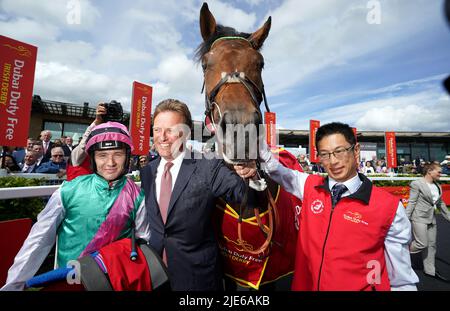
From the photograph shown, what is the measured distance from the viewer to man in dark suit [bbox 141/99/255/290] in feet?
5.25

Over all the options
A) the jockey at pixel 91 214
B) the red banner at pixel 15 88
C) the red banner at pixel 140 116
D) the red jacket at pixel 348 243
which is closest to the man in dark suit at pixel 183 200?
the jockey at pixel 91 214

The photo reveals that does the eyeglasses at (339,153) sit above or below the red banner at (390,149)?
below

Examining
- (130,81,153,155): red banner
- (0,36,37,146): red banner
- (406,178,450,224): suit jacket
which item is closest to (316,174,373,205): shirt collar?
(406,178,450,224): suit jacket

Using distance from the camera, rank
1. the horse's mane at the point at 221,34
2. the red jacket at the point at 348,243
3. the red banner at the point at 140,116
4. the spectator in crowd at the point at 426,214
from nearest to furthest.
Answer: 1. the red jacket at the point at 348,243
2. the horse's mane at the point at 221,34
3. the spectator in crowd at the point at 426,214
4. the red banner at the point at 140,116

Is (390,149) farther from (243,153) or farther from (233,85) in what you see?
(243,153)

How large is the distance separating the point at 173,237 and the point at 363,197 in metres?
1.33

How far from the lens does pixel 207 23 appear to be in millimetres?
2549

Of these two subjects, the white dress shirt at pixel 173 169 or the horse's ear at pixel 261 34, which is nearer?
the white dress shirt at pixel 173 169

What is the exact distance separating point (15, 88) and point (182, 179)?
5.10 metres

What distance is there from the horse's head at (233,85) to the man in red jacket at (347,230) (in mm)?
221

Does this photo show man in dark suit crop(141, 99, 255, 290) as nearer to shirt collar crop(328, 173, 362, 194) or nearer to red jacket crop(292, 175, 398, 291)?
red jacket crop(292, 175, 398, 291)

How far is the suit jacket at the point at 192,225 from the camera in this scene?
159cm

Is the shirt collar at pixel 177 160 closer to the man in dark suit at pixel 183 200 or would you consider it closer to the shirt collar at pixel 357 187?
the man in dark suit at pixel 183 200

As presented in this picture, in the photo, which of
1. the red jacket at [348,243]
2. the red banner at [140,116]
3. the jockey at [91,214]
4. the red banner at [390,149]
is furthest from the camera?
the red banner at [390,149]
